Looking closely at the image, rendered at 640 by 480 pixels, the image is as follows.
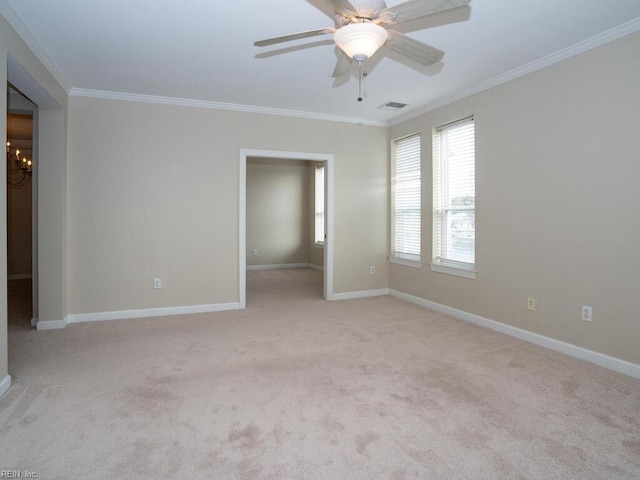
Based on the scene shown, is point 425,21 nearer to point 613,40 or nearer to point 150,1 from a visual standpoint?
point 613,40

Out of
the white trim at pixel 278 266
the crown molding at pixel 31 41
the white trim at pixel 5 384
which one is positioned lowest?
the white trim at pixel 5 384

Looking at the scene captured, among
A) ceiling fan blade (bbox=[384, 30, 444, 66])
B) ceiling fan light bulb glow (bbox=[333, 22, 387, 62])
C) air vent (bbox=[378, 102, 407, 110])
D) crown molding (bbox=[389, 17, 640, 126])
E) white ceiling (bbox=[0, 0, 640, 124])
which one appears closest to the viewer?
ceiling fan light bulb glow (bbox=[333, 22, 387, 62])

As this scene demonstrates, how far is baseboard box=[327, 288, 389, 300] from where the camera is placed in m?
5.34

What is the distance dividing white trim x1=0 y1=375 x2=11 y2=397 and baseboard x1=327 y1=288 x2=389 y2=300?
358 cm

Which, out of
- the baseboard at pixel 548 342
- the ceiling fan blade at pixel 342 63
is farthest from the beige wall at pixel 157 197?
the baseboard at pixel 548 342

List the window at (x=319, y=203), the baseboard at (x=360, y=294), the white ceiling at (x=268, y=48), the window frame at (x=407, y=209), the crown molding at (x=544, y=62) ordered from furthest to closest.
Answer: the window at (x=319, y=203) < the baseboard at (x=360, y=294) < the window frame at (x=407, y=209) < the crown molding at (x=544, y=62) < the white ceiling at (x=268, y=48)

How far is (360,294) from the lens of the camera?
548 centimetres

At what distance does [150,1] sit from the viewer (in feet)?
8.07

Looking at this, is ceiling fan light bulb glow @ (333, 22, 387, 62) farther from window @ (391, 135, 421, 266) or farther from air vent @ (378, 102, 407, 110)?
window @ (391, 135, 421, 266)

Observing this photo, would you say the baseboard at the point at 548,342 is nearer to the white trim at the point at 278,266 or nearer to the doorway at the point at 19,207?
the white trim at the point at 278,266

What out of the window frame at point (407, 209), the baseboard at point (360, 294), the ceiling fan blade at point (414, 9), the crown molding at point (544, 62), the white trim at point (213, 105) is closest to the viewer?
the ceiling fan blade at point (414, 9)

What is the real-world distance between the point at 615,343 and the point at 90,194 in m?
5.19

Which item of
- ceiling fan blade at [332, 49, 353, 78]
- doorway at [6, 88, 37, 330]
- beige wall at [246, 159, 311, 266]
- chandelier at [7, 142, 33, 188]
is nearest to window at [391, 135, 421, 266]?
ceiling fan blade at [332, 49, 353, 78]

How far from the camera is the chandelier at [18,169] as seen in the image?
6.84m
